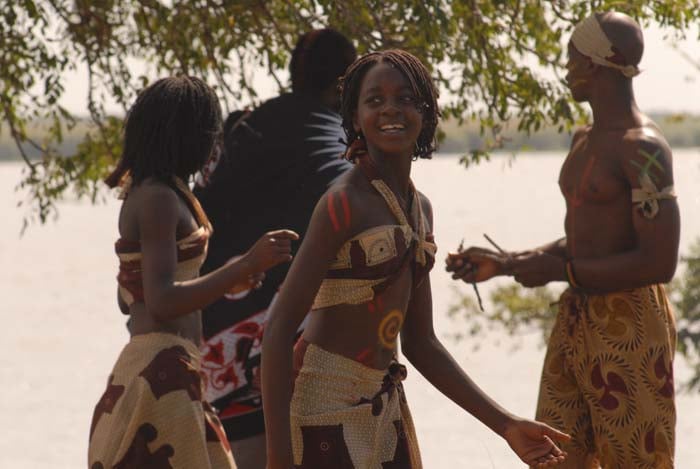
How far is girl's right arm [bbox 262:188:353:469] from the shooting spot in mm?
3590

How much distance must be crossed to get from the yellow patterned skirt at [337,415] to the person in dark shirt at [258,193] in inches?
64.8

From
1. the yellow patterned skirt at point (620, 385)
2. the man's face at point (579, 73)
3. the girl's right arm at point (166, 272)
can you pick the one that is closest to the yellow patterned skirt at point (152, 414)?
the girl's right arm at point (166, 272)

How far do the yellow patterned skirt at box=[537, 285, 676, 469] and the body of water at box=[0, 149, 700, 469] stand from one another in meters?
0.53

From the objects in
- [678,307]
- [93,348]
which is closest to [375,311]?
[678,307]

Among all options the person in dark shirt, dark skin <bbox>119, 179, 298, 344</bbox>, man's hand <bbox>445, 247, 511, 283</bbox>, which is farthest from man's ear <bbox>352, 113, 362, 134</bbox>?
the person in dark shirt

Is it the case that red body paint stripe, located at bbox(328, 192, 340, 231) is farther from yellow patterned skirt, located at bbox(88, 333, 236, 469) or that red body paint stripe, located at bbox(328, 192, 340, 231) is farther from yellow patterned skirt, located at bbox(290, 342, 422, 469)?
yellow patterned skirt, located at bbox(88, 333, 236, 469)

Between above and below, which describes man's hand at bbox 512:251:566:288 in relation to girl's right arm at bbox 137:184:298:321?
below

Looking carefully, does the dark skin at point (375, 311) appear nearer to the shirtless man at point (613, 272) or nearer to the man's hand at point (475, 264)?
the man's hand at point (475, 264)

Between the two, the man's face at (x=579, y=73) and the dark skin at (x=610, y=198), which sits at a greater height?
the man's face at (x=579, y=73)

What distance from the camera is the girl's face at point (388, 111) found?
152 inches

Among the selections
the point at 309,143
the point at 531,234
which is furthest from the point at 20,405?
the point at 531,234

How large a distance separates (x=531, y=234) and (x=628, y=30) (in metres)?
41.7

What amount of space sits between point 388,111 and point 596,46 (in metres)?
1.44

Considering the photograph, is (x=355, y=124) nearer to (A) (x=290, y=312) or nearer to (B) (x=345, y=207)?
(B) (x=345, y=207)
